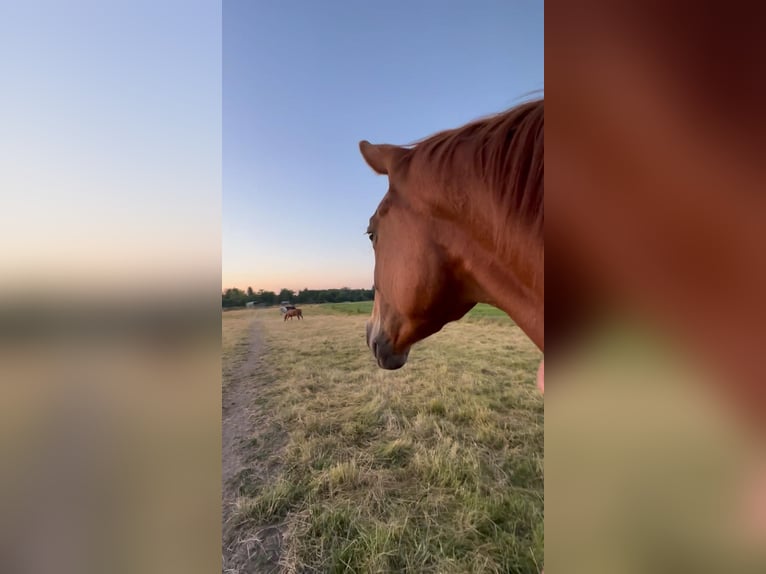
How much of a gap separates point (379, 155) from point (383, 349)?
0.41 metres

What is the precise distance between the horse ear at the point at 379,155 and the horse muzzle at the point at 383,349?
0.33 meters

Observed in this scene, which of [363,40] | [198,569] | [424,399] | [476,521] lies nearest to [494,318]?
[424,399]

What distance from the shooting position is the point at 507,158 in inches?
14.8

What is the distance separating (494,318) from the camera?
9.37 feet

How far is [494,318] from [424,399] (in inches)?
48.7

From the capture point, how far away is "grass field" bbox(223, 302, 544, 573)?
0.95 metres

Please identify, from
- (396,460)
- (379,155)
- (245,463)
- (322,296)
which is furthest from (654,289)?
(322,296)

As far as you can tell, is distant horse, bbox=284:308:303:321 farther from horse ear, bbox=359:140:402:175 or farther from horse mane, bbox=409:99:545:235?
horse mane, bbox=409:99:545:235

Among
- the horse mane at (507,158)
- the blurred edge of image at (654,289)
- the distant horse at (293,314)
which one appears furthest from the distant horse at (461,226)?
the distant horse at (293,314)

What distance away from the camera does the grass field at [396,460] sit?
95 cm

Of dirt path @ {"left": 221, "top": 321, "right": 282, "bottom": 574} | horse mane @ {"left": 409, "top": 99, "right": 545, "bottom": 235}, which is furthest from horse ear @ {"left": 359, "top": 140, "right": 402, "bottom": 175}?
dirt path @ {"left": 221, "top": 321, "right": 282, "bottom": 574}

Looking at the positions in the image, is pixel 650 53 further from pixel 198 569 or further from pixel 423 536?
pixel 423 536

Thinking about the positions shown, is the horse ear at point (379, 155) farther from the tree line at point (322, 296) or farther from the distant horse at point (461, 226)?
the tree line at point (322, 296)

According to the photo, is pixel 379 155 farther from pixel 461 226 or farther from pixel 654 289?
pixel 654 289
